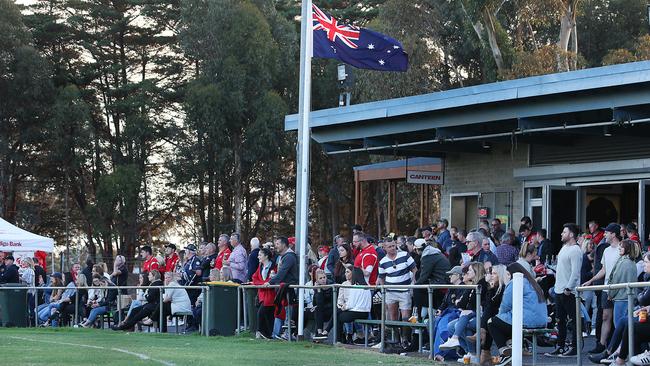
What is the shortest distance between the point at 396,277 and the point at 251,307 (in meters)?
3.33

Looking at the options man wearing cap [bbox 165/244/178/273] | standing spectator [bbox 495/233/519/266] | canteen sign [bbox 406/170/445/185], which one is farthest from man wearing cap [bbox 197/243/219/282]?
canteen sign [bbox 406/170/445/185]

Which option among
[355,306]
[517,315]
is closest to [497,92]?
[355,306]

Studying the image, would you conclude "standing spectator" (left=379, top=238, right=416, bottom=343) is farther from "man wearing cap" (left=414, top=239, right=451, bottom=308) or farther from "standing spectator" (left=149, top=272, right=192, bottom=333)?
"standing spectator" (left=149, top=272, right=192, bottom=333)

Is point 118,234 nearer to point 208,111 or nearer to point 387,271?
point 208,111

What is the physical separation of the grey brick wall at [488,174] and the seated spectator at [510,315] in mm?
13491

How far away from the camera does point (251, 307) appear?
21.5 meters

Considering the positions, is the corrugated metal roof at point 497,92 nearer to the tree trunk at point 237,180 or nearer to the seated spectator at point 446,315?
the seated spectator at point 446,315

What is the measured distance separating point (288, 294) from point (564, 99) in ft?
24.0

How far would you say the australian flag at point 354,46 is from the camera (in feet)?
71.7

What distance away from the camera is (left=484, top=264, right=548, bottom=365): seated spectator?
1502cm

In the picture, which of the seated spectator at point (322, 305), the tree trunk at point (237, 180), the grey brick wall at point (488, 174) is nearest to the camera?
the seated spectator at point (322, 305)

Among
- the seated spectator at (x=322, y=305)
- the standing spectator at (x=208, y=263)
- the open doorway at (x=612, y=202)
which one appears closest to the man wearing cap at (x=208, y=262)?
the standing spectator at (x=208, y=263)

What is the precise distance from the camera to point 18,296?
26984 mm

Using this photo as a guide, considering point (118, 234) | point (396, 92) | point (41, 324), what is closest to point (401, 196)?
point (396, 92)
